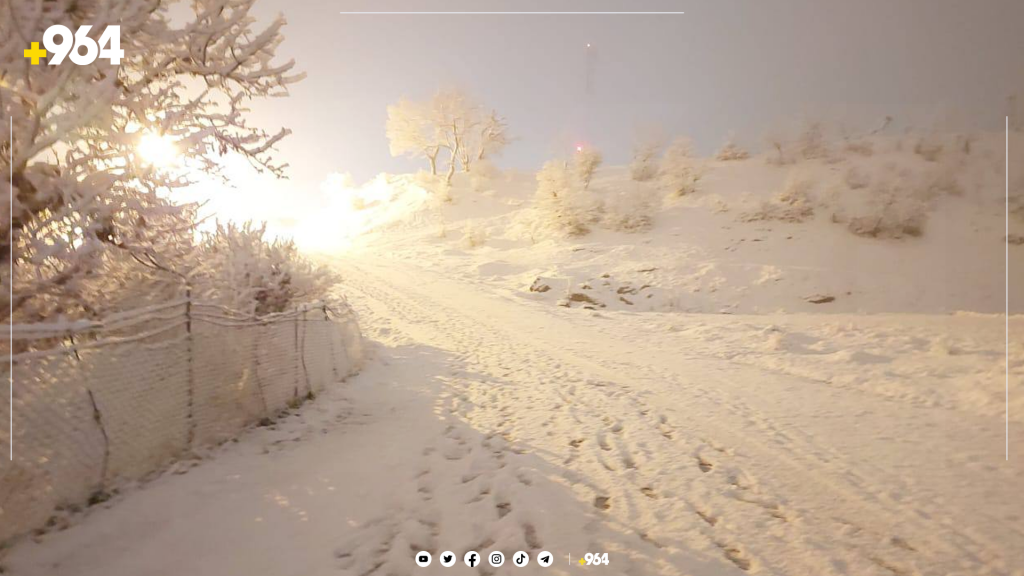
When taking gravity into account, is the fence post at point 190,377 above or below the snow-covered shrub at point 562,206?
below

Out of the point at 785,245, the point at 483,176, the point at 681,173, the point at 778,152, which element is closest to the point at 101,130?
the point at 785,245

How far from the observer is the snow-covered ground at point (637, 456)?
274 cm

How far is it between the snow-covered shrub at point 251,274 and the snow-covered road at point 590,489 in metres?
1.74

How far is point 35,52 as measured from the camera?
8.25ft

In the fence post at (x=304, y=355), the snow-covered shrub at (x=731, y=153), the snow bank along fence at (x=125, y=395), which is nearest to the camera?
the snow bank along fence at (x=125, y=395)

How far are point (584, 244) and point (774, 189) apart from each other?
9759 mm

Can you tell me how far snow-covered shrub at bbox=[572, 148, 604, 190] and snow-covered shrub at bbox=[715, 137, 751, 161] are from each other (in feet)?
27.5

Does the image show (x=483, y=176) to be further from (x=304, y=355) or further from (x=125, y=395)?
(x=125, y=395)

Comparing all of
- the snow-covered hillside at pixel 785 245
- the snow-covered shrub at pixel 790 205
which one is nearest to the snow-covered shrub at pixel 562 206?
the snow-covered hillside at pixel 785 245

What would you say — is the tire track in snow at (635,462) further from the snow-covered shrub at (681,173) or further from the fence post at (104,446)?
the snow-covered shrub at (681,173)

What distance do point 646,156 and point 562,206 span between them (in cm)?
1334

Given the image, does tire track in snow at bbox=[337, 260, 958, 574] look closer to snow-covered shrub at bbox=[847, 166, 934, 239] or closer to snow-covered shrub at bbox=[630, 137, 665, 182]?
snow-covered shrub at bbox=[847, 166, 934, 239]

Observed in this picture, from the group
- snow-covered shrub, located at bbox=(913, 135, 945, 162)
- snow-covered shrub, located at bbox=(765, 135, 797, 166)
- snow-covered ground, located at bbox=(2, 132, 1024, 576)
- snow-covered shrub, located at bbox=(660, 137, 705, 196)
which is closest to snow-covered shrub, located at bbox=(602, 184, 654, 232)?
snow-covered shrub, located at bbox=(660, 137, 705, 196)

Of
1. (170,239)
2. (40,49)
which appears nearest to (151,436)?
(170,239)
